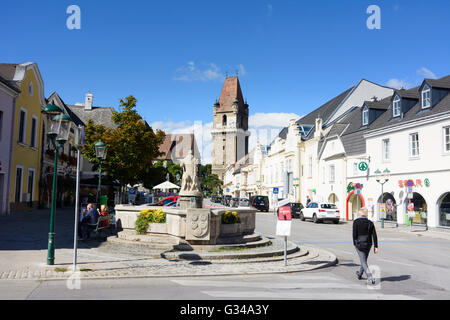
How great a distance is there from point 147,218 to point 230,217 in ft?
8.93

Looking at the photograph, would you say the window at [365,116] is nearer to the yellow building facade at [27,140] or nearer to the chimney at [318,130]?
the chimney at [318,130]

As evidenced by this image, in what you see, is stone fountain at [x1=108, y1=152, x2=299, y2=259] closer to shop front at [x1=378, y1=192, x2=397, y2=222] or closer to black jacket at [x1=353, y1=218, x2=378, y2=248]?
black jacket at [x1=353, y1=218, x2=378, y2=248]

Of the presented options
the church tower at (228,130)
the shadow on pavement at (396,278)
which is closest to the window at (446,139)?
the shadow on pavement at (396,278)

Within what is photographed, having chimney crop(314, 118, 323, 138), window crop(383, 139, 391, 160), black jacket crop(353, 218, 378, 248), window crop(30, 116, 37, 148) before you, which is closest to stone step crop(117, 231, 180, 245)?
black jacket crop(353, 218, 378, 248)

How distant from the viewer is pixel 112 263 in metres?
10.3

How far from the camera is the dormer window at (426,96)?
26109mm

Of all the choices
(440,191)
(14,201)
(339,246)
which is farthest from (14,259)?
(440,191)

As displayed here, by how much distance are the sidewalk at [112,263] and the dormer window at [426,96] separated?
1742 centimetres

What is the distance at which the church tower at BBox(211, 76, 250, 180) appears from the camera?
410 feet

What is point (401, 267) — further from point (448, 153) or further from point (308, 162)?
point (308, 162)

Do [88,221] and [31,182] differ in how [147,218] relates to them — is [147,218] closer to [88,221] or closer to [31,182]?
[88,221]

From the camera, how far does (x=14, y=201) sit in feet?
82.3

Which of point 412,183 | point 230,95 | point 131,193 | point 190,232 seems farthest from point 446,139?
point 230,95
